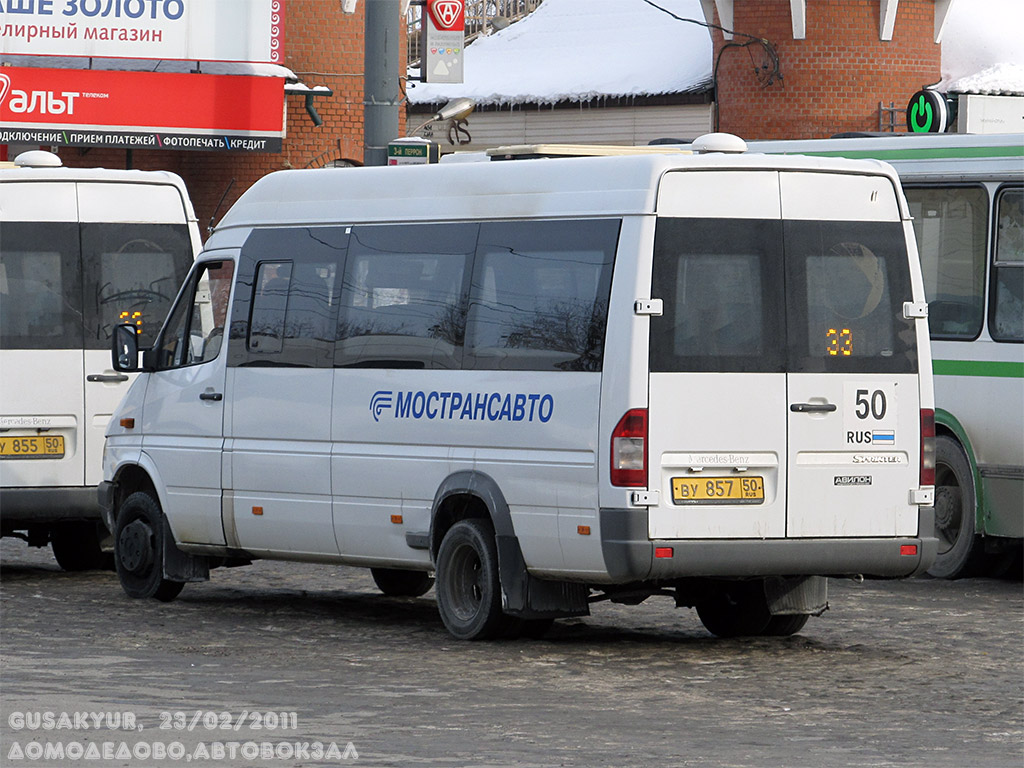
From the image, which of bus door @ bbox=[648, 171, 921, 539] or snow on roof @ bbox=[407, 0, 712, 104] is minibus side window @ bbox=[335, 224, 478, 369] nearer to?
bus door @ bbox=[648, 171, 921, 539]

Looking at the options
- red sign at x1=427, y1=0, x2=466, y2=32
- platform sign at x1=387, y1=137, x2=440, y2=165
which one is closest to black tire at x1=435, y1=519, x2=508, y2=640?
platform sign at x1=387, y1=137, x2=440, y2=165

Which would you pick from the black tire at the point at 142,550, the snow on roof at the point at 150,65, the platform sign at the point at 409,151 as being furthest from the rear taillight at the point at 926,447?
the snow on roof at the point at 150,65

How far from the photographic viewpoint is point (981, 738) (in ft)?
29.0

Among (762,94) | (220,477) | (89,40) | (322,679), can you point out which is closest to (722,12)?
(762,94)

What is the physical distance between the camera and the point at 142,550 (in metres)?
13.7

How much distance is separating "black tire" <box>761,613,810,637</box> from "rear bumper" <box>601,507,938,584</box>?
2.60 feet

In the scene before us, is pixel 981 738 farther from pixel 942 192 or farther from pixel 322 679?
pixel 942 192

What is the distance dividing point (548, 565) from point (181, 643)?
79.3 inches

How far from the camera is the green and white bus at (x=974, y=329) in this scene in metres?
14.8

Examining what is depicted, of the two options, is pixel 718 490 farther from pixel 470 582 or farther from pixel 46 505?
pixel 46 505

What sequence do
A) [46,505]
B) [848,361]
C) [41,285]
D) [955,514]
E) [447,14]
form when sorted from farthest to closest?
[447,14] < [955,514] < [41,285] < [46,505] < [848,361]

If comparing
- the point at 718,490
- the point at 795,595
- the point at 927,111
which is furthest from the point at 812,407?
the point at 927,111

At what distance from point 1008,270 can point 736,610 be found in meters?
4.07

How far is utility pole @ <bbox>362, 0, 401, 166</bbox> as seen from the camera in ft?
61.7
